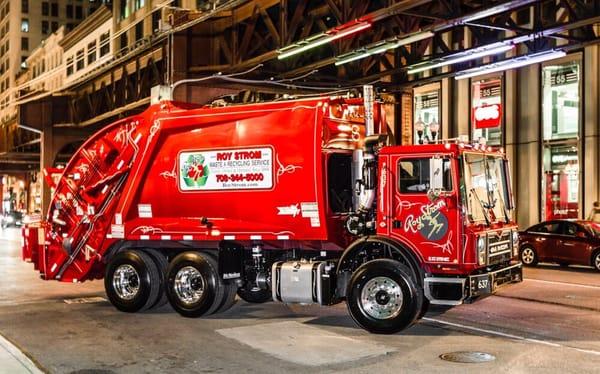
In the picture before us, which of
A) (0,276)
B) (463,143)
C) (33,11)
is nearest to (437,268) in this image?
(463,143)

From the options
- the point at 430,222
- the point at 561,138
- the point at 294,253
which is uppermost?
the point at 561,138

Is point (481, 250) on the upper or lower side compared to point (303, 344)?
upper

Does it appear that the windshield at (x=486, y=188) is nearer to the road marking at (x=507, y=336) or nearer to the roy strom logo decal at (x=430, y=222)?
the roy strom logo decal at (x=430, y=222)

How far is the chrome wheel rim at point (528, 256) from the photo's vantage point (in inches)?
835

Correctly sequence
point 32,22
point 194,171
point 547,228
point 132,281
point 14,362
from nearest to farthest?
1. point 14,362
2. point 194,171
3. point 132,281
4. point 547,228
5. point 32,22

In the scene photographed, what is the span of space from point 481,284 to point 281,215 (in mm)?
3126

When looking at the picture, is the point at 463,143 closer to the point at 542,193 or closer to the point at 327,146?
the point at 327,146

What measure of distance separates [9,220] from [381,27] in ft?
153

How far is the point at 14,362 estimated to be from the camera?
834 centimetres

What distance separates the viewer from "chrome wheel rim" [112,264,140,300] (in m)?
12.5

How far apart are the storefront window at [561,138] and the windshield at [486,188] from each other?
1583 centimetres

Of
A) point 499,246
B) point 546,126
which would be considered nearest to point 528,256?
point 546,126

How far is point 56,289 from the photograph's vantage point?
1559 cm

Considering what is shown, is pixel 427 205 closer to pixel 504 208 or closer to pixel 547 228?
pixel 504 208
